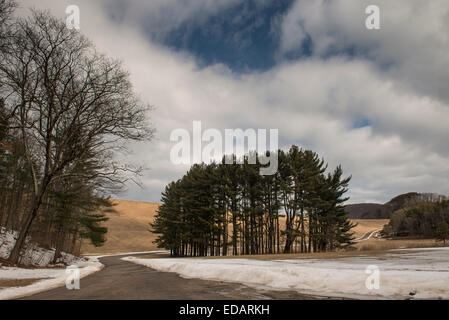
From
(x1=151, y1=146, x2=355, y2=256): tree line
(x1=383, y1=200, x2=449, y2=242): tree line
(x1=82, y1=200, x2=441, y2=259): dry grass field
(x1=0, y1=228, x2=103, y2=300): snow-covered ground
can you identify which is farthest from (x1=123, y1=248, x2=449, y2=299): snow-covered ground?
(x1=383, y1=200, x2=449, y2=242): tree line

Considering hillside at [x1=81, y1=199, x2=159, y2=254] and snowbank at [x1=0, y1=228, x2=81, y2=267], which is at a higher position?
snowbank at [x1=0, y1=228, x2=81, y2=267]

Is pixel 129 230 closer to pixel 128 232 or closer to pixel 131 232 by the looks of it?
pixel 131 232

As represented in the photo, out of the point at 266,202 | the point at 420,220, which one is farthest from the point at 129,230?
the point at 420,220

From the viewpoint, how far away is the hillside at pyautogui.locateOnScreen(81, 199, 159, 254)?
244 ft

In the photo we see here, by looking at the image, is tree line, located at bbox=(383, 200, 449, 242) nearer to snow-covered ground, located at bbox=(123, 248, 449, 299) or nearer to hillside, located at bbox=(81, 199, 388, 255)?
hillside, located at bbox=(81, 199, 388, 255)

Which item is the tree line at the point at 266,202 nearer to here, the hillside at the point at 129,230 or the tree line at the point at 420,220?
the hillside at the point at 129,230

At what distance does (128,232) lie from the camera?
87938 millimetres

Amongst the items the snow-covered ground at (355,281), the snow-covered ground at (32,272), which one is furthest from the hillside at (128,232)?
the snow-covered ground at (355,281)

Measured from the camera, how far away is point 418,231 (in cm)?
8169

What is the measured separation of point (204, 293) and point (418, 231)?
95492mm

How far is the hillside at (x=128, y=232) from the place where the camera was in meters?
74.4

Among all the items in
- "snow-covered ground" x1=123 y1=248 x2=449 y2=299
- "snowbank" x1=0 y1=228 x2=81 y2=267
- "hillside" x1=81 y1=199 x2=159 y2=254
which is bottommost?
"hillside" x1=81 y1=199 x2=159 y2=254
